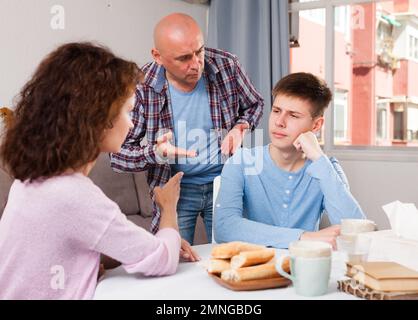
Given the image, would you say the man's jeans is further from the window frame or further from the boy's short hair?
the window frame

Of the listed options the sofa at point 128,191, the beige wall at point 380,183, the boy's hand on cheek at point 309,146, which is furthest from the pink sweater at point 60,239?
the beige wall at point 380,183

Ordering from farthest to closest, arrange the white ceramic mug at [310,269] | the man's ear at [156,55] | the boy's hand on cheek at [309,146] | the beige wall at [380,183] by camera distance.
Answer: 1. the beige wall at [380,183]
2. the man's ear at [156,55]
3. the boy's hand on cheek at [309,146]
4. the white ceramic mug at [310,269]

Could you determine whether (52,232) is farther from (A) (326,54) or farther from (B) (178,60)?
(A) (326,54)

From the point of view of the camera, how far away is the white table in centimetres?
83

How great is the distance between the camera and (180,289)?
87cm

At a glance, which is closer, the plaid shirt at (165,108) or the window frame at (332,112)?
the plaid shirt at (165,108)

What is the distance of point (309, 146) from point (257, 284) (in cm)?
63

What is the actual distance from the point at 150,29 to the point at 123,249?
2.44 meters

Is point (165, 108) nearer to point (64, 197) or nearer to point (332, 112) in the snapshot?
point (64, 197)

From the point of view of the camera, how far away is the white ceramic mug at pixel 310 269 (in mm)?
812

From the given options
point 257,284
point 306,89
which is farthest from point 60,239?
point 306,89

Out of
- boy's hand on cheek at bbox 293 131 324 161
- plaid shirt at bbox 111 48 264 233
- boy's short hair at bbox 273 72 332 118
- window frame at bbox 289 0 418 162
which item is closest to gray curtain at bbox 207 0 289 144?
window frame at bbox 289 0 418 162

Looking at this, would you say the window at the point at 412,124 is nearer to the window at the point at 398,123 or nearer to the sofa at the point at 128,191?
the window at the point at 398,123

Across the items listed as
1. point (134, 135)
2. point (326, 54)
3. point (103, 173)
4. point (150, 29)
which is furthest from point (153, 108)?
point (326, 54)
